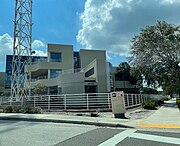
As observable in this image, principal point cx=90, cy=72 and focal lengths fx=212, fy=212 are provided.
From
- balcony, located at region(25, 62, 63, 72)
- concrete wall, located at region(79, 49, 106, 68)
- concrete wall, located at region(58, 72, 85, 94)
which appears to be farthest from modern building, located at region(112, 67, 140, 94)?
concrete wall, located at region(58, 72, 85, 94)

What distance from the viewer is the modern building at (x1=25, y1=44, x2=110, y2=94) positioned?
28719 millimetres

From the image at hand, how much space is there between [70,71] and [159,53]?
552 inches

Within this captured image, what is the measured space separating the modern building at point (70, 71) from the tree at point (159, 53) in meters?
6.14

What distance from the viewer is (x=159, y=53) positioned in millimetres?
31109

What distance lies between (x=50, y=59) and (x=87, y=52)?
28.0ft

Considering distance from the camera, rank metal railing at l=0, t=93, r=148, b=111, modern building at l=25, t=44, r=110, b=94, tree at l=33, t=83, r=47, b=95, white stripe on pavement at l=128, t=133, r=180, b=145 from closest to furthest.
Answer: white stripe on pavement at l=128, t=133, r=180, b=145
metal railing at l=0, t=93, r=148, b=111
modern building at l=25, t=44, r=110, b=94
tree at l=33, t=83, r=47, b=95

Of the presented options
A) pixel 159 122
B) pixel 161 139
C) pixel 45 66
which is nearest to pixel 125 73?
pixel 45 66

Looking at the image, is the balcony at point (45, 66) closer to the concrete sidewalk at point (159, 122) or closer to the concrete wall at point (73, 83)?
the concrete wall at point (73, 83)

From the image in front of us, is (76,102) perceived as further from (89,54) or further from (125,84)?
(125,84)

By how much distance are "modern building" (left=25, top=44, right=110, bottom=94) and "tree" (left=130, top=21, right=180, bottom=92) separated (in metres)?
6.14

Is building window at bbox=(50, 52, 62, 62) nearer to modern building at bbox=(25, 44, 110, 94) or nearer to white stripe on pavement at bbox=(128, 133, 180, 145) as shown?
modern building at bbox=(25, 44, 110, 94)

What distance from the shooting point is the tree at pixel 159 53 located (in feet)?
100.0

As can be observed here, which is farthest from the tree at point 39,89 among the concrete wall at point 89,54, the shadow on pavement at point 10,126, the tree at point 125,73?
the shadow on pavement at point 10,126

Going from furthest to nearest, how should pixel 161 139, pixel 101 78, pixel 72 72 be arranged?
pixel 72 72
pixel 101 78
pixel 161 139
